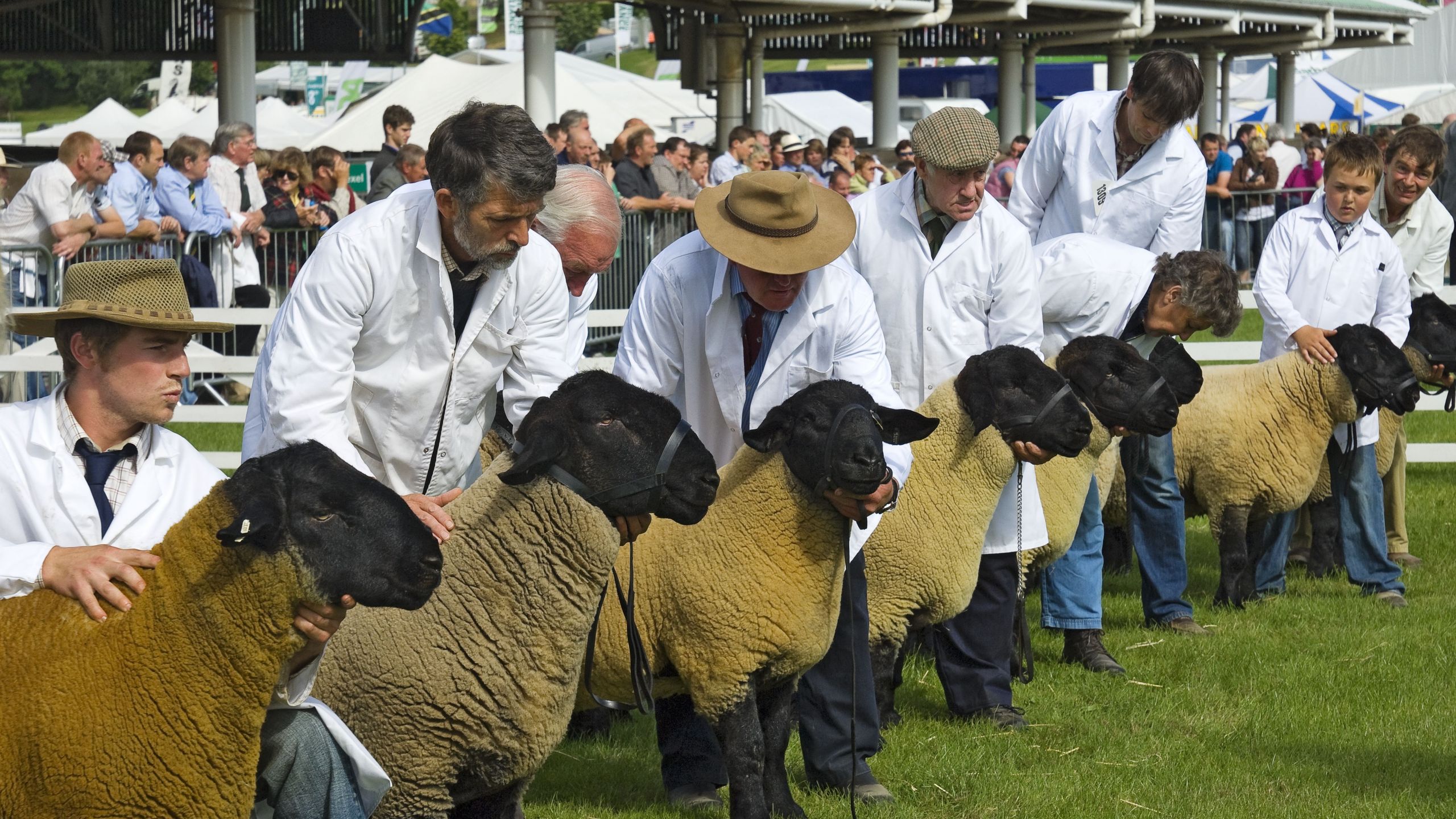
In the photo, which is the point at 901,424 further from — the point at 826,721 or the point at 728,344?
the point at 826,721

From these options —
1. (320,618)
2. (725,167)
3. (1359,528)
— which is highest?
(725,167)

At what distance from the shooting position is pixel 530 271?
435 cm

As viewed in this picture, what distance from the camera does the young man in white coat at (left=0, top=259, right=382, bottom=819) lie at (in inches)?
140

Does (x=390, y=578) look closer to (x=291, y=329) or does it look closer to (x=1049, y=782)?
(x=291, y=329)

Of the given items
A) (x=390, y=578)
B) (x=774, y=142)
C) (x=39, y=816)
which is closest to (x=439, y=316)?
(x=390, y=578)

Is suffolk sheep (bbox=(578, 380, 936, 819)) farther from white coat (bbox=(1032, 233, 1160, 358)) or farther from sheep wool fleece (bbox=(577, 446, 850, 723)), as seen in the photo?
white coat (bbox=(1032, 233, 1160, 358))

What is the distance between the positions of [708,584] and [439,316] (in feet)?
3.66

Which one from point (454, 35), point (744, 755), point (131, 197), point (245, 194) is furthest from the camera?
point (454, 35)

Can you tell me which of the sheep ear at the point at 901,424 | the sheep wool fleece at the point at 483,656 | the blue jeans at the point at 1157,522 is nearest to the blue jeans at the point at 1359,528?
the blue jeans at the point at 1157,522

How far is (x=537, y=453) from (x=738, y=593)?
84 centimetres

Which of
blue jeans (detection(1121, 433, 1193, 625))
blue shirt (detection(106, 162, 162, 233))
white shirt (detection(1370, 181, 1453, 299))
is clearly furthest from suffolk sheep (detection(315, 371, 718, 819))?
blue shirt (detection(106, 162, 162, 233))

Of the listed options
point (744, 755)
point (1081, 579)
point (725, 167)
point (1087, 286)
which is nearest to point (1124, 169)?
point (1087, 286)

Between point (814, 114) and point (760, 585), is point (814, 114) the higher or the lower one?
the higher one

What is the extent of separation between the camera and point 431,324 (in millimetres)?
4188
